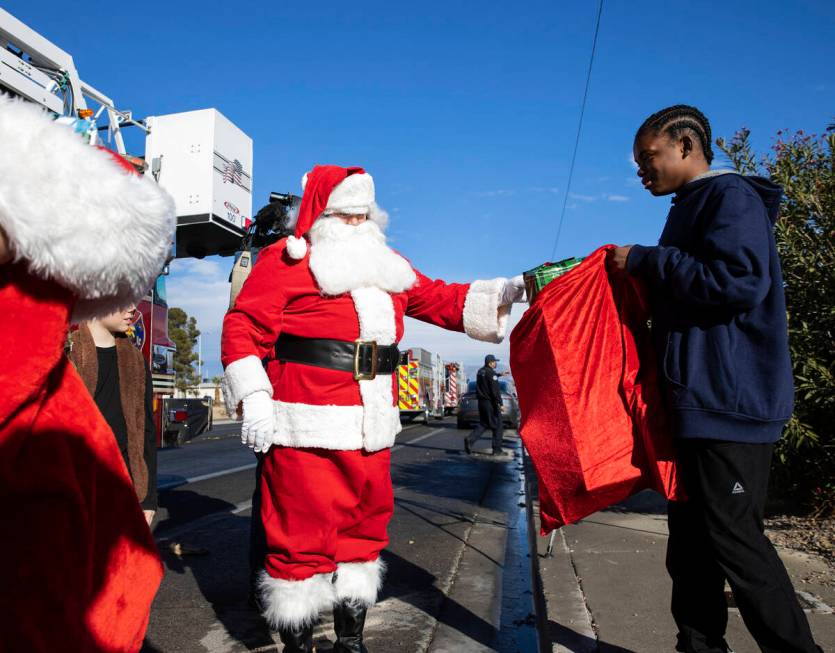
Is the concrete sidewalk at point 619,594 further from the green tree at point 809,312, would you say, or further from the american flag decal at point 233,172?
the american flag decal at point 233,172

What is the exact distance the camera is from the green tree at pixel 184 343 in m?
42.8

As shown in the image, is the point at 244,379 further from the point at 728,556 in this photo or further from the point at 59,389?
the point at 728,556

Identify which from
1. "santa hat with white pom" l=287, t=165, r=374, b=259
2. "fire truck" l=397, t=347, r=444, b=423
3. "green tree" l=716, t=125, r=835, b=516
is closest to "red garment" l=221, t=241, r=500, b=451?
"santa hat with white pom" l=287, t=165, r=374, b=259

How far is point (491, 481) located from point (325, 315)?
6.89m

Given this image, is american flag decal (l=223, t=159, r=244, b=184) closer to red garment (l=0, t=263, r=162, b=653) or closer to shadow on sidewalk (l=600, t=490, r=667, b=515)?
shadow on sidewalk (l=600, t=490, r=667, b=515)

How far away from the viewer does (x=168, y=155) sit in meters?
9.34

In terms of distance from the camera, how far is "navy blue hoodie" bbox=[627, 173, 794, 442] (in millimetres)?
1937

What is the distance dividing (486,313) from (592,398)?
3.12 feet

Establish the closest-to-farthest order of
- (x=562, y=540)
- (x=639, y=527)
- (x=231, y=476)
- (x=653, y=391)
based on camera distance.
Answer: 1. (x=653, y=391)
2. (x=562, y=540)
3. (x=639, y=527)
4. (x=231, y=476)

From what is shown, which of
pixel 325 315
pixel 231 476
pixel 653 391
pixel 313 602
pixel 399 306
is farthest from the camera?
pixel 231 476

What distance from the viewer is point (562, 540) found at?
4.50 m

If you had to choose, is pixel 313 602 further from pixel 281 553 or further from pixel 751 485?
pixel 751 485

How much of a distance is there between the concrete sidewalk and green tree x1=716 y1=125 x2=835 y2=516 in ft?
2.56

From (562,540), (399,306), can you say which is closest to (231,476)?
(562,540)
